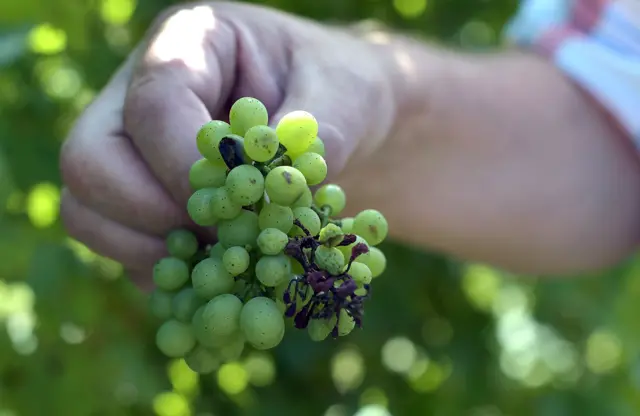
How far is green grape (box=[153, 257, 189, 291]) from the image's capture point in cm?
56

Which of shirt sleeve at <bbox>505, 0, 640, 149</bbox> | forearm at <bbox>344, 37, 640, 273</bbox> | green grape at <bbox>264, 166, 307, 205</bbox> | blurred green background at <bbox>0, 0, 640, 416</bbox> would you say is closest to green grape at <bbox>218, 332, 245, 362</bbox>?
green grape at <bbox>264, 166, 307, 205</bbox>

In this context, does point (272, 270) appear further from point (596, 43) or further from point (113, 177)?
point (596, 43)

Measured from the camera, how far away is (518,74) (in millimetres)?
1228

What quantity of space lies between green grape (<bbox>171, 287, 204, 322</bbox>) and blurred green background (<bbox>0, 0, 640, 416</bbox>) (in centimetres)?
43

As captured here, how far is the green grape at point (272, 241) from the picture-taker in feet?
1.56

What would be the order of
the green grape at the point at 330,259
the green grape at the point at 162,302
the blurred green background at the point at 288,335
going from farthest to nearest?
1. the blurred green background at the point at 288,335
2. the green grape at the point at 162,302
3. the green grape at the point at 330,259

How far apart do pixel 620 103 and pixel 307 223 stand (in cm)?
86

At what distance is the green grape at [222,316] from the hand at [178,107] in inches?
5.2

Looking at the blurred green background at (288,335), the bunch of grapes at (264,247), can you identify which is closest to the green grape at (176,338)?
the bunch of grapes at (264,247)

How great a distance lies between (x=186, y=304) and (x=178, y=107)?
0.51ft

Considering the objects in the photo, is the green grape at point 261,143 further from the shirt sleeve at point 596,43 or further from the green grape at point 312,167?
the shirt sleeve at point 596,43

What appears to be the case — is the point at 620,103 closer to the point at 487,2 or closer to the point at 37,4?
the point at 487,2

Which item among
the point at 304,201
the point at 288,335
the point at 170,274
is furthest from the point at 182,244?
the point at 288,335

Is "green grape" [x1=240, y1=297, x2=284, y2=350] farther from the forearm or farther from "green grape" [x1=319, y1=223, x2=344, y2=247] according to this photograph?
the forearm
